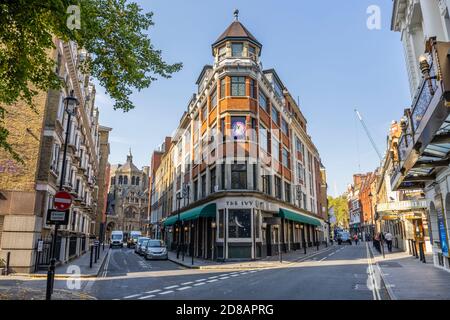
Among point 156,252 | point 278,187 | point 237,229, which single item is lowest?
point 156,252

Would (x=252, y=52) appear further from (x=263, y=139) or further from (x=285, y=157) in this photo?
(x=285, y=157)

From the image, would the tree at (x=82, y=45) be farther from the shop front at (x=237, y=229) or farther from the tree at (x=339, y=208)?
the tree at (x=339, y=208)

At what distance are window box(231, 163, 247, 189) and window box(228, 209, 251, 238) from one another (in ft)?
7.34

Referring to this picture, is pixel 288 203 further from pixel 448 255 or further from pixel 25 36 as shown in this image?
pixel 25 36

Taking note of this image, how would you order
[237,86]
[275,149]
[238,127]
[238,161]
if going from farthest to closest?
1. [275,149]
2. [237,86]
3. [238,127]
4. [238,161]

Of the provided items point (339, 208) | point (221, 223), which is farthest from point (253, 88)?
point (339, 208)

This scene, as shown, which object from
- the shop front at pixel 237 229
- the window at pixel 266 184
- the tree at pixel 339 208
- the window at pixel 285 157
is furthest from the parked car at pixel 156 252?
the tree at pixel 339 208

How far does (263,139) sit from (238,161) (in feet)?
15.3

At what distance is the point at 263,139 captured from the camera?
1220 inches

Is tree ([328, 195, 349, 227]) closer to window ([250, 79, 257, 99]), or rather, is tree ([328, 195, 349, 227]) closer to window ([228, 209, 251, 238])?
window ([250, 79, 257, 99])

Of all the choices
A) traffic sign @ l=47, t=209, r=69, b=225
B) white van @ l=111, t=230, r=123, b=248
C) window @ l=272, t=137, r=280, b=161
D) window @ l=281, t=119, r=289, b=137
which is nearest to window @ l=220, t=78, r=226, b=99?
window @ l=272, t=137, r=280, b=161

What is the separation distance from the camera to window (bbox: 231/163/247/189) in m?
27.4

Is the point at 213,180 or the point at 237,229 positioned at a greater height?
the point at 213,180

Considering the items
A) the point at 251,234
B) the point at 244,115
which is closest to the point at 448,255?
the point at 251,234
